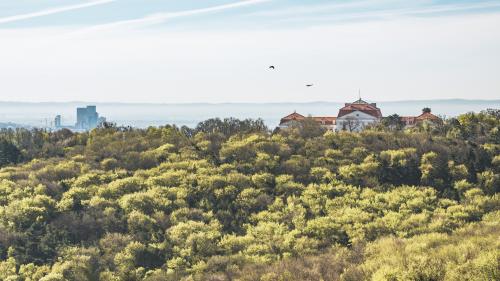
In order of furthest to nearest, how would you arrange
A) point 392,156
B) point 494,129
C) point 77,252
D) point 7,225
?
point 494,129 → point 392,156 → point 7,225 → point 77,252

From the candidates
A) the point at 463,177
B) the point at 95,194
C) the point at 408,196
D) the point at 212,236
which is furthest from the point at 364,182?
the point at 95,194

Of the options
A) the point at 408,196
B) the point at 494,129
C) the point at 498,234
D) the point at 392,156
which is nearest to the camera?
the point at 498,234

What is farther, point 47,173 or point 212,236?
point 47,173

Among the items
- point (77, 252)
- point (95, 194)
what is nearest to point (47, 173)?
point (95, 194)

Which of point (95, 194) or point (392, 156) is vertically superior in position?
point (392, 156)

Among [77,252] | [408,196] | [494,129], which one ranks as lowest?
[77,252]

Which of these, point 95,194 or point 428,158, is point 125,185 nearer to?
point 95,194
